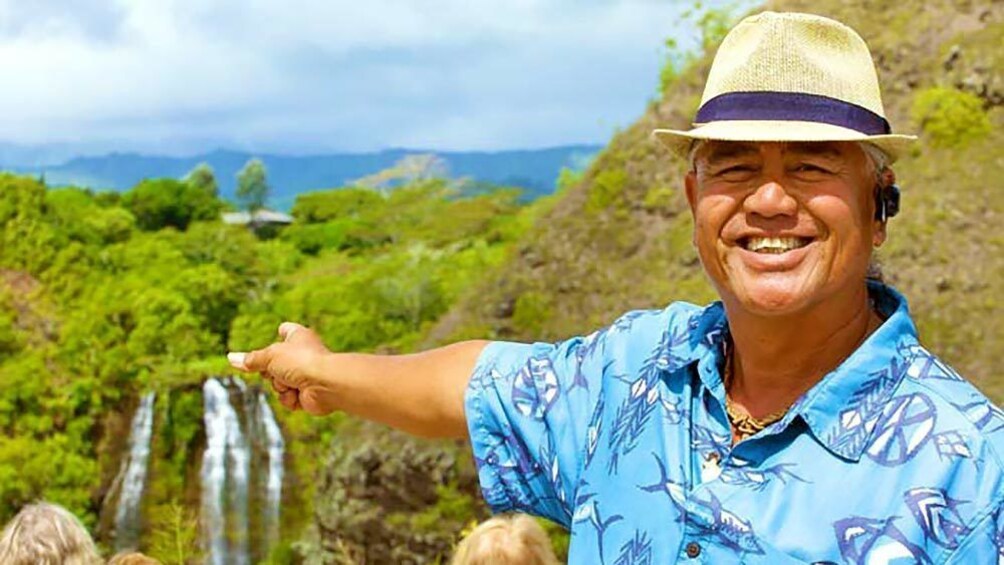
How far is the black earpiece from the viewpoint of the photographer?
1502mm

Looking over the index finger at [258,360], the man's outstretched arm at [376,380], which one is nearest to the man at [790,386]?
the man's outstretched arm at [376,380]

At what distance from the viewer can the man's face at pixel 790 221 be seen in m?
1.44

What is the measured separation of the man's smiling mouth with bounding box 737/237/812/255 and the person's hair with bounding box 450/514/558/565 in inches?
63.7

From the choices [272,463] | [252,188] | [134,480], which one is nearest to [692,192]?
[272,463]

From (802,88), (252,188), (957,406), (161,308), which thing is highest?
(252,188)

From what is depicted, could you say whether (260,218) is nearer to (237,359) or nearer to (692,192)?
(237,359)

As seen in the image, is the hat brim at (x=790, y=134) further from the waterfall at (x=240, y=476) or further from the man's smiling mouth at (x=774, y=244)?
the waterfall at (x=240, y=476)

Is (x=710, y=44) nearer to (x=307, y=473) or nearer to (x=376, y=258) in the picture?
(x=307, y=473)

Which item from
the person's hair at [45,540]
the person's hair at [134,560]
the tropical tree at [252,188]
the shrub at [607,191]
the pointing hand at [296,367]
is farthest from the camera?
the tropical tree at [252,188]

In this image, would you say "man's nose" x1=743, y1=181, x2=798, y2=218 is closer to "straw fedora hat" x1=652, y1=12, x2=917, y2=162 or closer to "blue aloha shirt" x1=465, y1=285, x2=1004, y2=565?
"straw fedora hat" x1=652, y1=12, x2=917, y2=162

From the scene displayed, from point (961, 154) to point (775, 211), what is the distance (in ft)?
33.9

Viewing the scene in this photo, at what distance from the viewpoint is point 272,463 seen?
23.4 meters

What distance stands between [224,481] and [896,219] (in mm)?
15785

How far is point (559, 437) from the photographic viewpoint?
1710 mm
